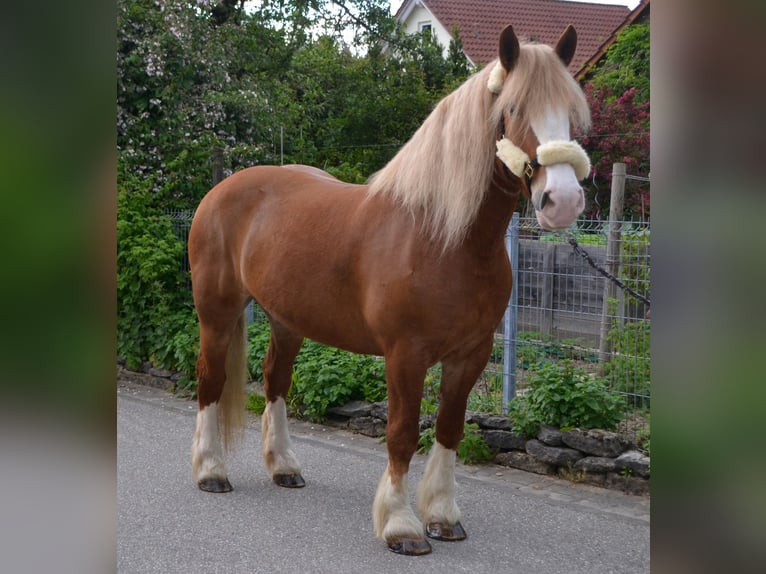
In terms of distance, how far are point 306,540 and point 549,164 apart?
199 cm

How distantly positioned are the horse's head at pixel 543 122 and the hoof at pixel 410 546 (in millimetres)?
1477

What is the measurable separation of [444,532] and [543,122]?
1.85 meters

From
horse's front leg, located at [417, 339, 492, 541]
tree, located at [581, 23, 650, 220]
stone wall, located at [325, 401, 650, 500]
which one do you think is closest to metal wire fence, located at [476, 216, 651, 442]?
stone wall, located at [325, 401, 650, 500]

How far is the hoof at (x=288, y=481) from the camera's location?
13.8 feet

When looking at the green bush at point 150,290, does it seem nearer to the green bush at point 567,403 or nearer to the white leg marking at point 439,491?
the green bush at point 567,403

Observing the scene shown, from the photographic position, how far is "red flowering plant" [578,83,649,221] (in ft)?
30.0

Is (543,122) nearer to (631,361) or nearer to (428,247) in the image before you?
(428,247)

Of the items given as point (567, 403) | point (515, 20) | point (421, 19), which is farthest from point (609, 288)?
point (421, 19)

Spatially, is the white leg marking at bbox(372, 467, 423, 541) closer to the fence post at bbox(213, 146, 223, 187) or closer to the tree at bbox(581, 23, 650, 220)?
the fence post at bbox(213, 146, 223, 187)

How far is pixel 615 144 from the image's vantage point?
369 inches

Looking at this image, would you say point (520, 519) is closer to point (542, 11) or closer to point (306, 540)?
point (306, 540)

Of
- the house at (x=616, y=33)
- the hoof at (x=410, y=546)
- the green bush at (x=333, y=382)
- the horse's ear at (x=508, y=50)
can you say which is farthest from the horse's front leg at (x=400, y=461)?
the house at (x=616, y=33)

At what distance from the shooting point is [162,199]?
26.2ft
